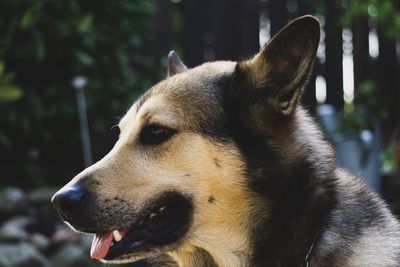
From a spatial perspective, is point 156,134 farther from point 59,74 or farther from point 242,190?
point 59,74

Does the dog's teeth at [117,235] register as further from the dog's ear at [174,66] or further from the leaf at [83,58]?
the leaf at [83,58]

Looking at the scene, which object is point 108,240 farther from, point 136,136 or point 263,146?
point 263,146

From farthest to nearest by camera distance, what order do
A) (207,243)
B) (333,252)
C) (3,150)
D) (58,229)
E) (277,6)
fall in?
1. (277,6)
2. (3,150)
3. (58,229)
4. (207,243)
5. (333,252)

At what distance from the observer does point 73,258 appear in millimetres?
5383

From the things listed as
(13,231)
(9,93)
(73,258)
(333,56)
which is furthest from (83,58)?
(333,56)

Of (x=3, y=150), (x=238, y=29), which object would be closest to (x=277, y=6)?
(x=238, y=29)

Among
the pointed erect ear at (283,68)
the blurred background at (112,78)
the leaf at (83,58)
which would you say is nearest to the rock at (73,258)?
the blurred background at (112,78)

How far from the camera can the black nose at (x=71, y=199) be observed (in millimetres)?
2529

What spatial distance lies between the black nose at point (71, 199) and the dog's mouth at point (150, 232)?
0.53 ft

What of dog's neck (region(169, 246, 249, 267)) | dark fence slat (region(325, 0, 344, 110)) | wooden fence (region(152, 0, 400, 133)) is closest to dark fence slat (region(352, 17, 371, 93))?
wooden fence (region(152, 0, 400, 133))

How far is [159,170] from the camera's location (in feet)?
8.71

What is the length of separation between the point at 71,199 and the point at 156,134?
0.41 m

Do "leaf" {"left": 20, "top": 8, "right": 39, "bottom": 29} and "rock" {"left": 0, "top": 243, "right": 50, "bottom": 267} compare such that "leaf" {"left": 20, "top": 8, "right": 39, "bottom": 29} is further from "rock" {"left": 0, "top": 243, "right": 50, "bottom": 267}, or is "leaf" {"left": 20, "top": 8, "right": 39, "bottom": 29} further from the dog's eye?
the dog's eye

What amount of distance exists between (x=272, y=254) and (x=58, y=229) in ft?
12.0
